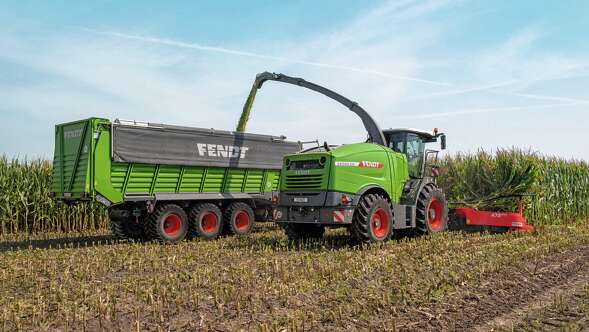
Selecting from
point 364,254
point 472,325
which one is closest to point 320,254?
point 364,254

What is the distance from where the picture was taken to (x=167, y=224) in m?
12.6

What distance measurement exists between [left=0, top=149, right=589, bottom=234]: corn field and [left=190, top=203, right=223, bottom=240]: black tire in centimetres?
470

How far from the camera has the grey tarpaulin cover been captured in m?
12.1

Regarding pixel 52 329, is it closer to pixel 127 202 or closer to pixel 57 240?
pixel 127 202

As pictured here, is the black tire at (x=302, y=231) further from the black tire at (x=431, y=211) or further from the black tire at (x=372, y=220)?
the black tire at (x=431, y=211)

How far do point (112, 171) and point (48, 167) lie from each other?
18.5ft

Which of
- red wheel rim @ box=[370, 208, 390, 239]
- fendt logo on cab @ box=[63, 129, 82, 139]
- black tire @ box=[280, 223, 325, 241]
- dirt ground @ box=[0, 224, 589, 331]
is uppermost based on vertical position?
fendt logo on cab @ box=[63, 129, 82, 139]

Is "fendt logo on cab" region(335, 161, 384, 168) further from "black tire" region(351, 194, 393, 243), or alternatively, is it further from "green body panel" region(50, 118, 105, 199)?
"green body panel" region(50, 118, 105, 199)

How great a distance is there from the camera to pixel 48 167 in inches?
643

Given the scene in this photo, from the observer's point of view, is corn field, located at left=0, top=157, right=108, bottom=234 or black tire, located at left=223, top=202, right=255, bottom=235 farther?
corn field, located at left=0, top=157, right=108, bottom=234

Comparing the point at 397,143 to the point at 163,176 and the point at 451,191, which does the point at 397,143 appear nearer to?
the point at 163,176

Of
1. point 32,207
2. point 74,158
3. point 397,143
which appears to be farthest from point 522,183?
point 32,207

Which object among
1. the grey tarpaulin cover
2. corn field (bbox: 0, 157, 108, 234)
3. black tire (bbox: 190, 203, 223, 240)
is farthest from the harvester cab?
corn field (bbox: 0, 157, 108, 234)

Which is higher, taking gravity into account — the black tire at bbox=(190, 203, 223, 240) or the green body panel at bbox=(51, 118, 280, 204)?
the green body panel at bbox=(51, 118, 280, 204)
